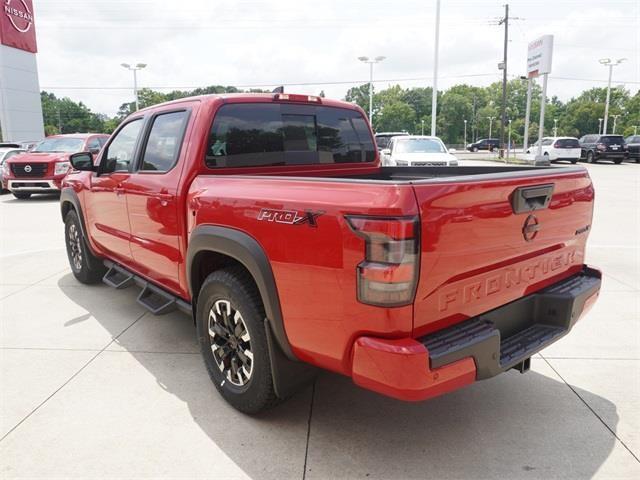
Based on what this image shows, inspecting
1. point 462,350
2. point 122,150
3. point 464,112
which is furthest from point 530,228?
point 464,112

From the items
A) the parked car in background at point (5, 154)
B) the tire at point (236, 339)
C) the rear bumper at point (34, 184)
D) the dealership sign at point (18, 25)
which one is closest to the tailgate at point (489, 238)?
the tire at point (236, 339)

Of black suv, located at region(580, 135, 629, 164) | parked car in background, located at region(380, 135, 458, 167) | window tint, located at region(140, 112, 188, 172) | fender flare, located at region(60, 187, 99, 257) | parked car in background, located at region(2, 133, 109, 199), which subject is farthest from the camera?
black suv, located at region(580, 135, 629, 164)

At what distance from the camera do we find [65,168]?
45.1ft

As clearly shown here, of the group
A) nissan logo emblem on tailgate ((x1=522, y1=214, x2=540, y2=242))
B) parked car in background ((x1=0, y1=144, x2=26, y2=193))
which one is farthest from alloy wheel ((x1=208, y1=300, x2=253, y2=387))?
parked car in background ((x1=0, y1=144, x2=26, y2=193))

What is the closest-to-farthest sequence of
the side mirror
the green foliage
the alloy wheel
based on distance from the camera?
the alloy wheel < the side mirror < the green foliage

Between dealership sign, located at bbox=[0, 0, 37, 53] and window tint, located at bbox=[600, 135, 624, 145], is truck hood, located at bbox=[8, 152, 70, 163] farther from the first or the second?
window tint, located at bbox=[600, 135, 624, 145]

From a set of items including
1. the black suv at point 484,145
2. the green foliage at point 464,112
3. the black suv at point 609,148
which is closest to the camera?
the black suv at point 609,148

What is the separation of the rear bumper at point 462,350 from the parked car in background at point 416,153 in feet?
39.0

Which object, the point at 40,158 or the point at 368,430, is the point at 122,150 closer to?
the point at 368,430

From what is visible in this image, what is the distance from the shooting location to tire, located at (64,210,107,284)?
5.46 meters

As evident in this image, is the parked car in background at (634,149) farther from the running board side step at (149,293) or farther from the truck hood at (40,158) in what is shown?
the running board side step at (149,293)

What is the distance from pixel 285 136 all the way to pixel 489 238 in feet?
6.24

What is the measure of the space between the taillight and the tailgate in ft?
0.17

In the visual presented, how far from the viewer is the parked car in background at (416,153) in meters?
14.4
